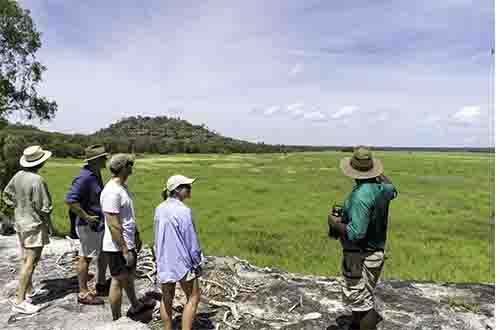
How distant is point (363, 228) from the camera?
12.9 feet

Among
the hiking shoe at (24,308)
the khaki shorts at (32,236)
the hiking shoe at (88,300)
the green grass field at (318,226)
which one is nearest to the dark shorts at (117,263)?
the hiking shoe at (88,300)

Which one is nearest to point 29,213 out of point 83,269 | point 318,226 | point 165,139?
point 83,269

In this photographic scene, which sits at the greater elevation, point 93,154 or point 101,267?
point 93,154

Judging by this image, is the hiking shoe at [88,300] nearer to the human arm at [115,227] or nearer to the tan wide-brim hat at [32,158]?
the human arm at [115,227]

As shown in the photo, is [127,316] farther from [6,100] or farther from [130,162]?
[6,100]

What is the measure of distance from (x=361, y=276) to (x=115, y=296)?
305cm

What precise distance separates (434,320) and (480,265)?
5.59 metres

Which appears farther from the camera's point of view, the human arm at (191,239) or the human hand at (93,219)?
the human hand at (93,219)

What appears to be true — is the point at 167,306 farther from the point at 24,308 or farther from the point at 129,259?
the point at 24,308

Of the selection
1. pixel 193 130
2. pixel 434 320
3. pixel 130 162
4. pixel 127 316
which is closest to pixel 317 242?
pixel 434 320

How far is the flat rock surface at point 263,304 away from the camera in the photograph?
5031mm

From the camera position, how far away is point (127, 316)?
502cm

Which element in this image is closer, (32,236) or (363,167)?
(363,167)

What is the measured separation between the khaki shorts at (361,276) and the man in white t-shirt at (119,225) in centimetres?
261
